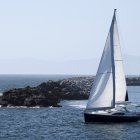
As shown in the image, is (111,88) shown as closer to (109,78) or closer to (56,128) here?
(109,78)

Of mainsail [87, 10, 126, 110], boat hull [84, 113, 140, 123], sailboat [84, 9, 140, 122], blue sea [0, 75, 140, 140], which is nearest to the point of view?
blue sea [0, 75, 140, 140]

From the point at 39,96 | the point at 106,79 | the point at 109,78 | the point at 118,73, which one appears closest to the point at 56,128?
the point at 106,79

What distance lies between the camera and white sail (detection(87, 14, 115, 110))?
60688 millimetres

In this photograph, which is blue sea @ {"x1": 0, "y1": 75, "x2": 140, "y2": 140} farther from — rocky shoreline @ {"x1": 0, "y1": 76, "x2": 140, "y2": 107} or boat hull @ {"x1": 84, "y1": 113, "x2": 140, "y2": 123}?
rocky shoreline @ {"x1": 0, "y1": 76, "x2": 140, "y2": 107}

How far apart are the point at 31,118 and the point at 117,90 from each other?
40.2 ft

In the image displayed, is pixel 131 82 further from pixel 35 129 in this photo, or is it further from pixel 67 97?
pixel 35 129

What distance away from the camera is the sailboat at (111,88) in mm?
60250

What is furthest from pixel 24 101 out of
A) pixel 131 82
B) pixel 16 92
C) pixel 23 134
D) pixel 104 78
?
pixel 131 82

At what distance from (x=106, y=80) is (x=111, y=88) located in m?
1.13

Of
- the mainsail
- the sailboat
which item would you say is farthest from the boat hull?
the mainsail

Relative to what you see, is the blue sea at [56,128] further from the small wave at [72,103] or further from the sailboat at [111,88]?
the small wave at [72,103]

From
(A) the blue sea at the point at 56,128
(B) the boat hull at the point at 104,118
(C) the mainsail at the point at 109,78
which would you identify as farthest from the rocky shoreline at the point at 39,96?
(B) the boat hull at the point at 104,118

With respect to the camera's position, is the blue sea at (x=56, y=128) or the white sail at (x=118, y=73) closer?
the blue sea at (x=56, y=128)

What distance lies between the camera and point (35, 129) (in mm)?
55938
